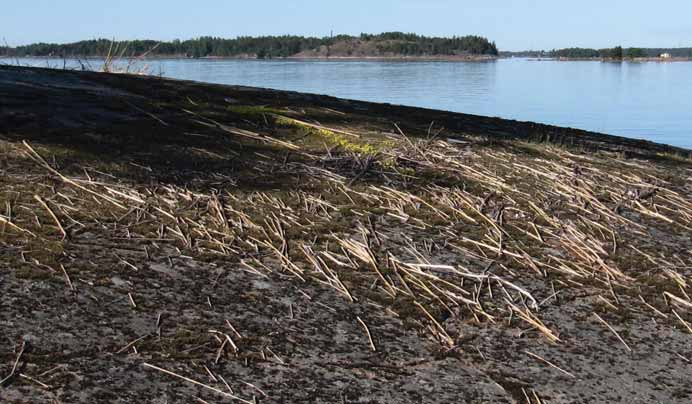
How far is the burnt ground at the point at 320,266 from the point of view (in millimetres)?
2430

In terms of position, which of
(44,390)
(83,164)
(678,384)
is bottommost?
(678,384)

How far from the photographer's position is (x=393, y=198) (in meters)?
4.18

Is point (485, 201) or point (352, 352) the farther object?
point (485, 201)

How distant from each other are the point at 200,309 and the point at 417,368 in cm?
83

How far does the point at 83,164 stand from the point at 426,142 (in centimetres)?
238

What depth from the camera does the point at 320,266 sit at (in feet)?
10.7

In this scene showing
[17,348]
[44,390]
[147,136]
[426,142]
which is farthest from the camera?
[426,142]

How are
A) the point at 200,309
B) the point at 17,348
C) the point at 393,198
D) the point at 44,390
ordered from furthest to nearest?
the point at 393,198
the point at 200,309
the point at 17,348
the point at 44,390

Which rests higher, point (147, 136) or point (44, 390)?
point (147, 136)

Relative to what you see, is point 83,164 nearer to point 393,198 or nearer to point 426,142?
point 393,198

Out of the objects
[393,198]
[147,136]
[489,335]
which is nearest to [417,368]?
[489,335]

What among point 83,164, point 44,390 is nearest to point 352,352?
point 44,390

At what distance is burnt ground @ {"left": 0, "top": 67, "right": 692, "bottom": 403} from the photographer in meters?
2.43

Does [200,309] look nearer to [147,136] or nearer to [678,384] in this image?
[678,384]
